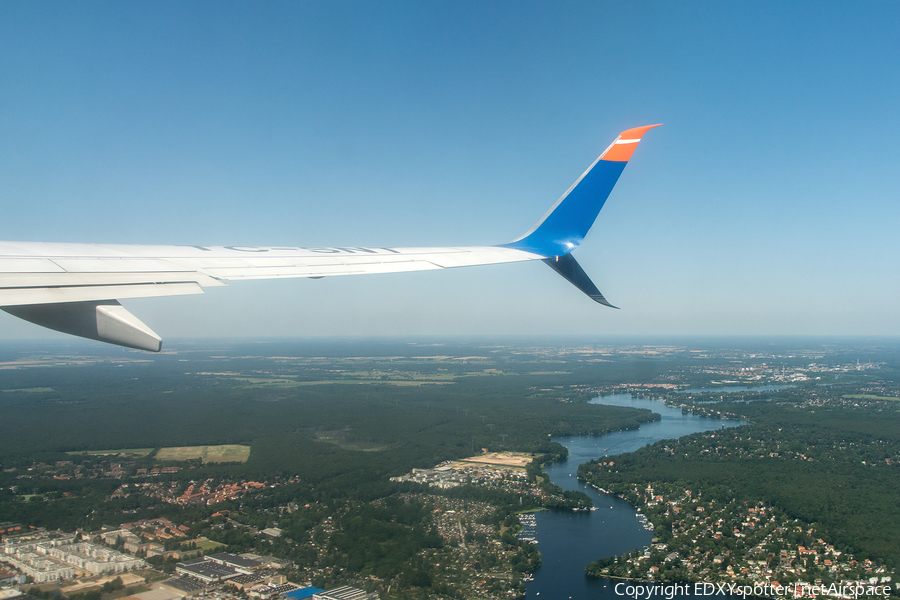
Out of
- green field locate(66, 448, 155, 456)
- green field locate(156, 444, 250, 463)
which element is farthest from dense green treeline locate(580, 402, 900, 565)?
green field locate(66, 448, 155, 456)

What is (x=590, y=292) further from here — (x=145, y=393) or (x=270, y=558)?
(x=145, y=393)

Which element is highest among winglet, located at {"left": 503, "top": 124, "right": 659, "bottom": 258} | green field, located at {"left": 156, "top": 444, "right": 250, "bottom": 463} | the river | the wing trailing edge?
winglet, located at {"left": 503, "top": 124, "right": 659, "bottom": 258}

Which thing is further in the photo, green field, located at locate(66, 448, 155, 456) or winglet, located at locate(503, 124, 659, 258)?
green field, located at locate(66, 448, 155, 456)

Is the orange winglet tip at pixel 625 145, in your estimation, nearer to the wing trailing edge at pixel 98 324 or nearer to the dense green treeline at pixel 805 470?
the wing trailing edge at pixel 98 324

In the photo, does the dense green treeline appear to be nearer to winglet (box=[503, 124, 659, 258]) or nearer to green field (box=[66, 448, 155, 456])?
winglet (box=[503, 124, 659, 258])

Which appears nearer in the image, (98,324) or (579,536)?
(98,324)

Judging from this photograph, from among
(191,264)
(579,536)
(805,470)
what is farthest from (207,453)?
(805,470)

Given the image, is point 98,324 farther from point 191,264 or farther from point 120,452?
point 120,452
